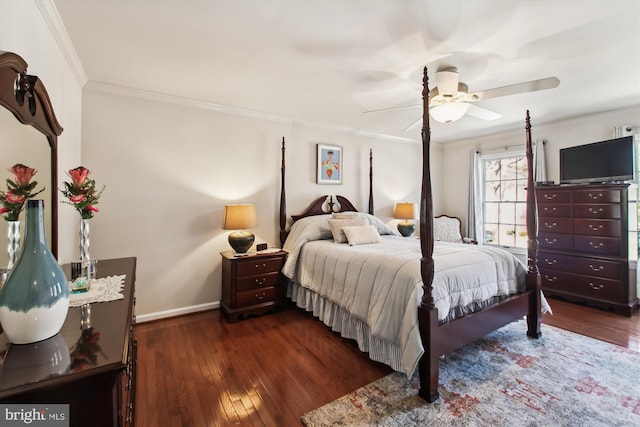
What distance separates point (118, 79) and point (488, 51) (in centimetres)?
332

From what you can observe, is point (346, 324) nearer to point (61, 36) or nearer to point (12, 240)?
point (12, 240)

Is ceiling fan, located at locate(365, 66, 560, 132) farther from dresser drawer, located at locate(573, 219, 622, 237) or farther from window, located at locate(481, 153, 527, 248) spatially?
window, located at locate(481, 153, 527, 248)

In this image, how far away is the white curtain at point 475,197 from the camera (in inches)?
202

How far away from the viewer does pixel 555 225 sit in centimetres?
382

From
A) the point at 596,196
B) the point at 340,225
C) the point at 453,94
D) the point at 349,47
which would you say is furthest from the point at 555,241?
the point at 349,47

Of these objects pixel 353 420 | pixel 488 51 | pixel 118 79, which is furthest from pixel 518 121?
pixel 118 79

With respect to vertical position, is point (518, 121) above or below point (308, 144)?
above

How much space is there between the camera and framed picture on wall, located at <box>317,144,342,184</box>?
430 centimetres

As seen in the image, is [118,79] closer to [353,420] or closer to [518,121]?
[353,420]

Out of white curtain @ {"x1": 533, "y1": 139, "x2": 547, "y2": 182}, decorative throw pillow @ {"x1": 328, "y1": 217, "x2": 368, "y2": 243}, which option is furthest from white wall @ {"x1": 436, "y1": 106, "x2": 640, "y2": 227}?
decorative throw pillow @ {"x1": 328, "y1": 217, "x2": 368, "y2": 243}

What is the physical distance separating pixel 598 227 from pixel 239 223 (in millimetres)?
4300

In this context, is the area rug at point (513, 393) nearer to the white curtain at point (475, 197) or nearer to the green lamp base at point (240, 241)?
the green lamp base at point (240, 241)

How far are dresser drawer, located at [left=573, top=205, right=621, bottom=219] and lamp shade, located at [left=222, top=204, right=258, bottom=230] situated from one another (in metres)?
4.05

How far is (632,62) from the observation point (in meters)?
2.42
